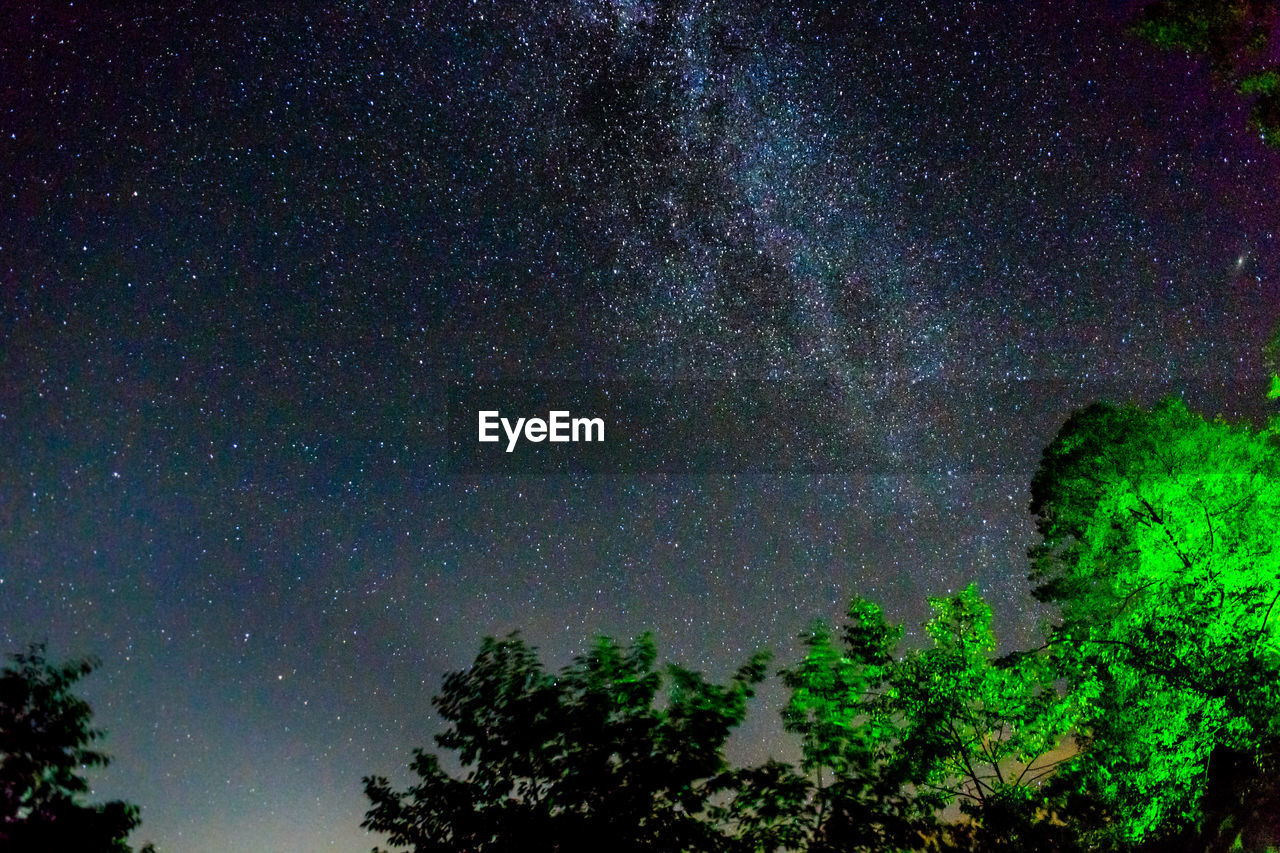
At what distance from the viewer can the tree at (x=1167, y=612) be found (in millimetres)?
12953

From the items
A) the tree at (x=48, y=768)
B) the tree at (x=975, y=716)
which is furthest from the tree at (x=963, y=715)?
the tree at (x=48, y=768)

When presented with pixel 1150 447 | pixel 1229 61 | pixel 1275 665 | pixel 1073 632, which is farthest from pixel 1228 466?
pixel 1229 61

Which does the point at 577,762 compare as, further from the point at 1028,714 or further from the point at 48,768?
the point at 1028,714

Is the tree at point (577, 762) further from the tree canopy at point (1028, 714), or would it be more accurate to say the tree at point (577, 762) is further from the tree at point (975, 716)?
the tree at point (975, 716)

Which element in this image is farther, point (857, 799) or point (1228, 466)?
point (1228, 466)

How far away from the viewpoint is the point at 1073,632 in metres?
15.8

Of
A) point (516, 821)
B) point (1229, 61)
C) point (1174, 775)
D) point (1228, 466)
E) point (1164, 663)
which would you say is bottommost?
point (516, 821)

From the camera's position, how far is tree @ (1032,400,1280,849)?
13.0m

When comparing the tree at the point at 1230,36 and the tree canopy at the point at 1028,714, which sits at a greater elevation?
the tree at the point at 1230,36

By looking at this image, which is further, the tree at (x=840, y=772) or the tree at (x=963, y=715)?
the tree at (x=963, y=715)

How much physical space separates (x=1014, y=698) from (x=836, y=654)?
23.0 ft

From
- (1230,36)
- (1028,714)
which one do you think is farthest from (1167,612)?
(1230,36)

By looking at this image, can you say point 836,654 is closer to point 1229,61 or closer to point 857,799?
point 857,799

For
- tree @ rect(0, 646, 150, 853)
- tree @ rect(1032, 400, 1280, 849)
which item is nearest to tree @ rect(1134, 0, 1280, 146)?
tree @ rect(1032, 400, 1280, 849)
